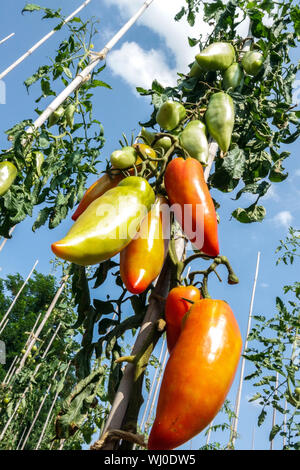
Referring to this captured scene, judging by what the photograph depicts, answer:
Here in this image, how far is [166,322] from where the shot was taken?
808 millimetres

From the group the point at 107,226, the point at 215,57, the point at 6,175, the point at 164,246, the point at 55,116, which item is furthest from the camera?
the point at 55,116

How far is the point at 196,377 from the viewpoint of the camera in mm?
620

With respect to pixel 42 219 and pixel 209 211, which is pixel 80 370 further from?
pixel 42 219

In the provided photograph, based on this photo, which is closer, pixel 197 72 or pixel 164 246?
pixel 164 246

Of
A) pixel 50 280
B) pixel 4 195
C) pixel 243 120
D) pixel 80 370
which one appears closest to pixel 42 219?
pixel 4 195

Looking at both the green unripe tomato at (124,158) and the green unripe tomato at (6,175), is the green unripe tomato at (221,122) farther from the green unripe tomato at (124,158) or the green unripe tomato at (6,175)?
the green unripe tomato at (6,175)

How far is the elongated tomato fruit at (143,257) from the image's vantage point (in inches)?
31.4

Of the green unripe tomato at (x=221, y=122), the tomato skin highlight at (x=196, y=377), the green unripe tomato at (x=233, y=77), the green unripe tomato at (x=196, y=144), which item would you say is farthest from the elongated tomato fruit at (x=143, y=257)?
the green unripe tomato at (x=233, y=77)

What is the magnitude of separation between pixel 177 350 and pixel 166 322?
13 cm

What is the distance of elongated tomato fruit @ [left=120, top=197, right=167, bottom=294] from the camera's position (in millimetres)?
797

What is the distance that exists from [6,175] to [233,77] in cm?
109

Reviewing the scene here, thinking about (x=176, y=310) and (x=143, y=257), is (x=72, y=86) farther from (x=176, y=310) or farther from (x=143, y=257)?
(x=176, y=310)

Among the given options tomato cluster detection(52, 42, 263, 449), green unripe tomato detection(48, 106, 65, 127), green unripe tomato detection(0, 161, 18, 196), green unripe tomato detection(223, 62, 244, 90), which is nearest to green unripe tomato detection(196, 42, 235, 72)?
green unripe tomato detection(223, 62, 244, 90)

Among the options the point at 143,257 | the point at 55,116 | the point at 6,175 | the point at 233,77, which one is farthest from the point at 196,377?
the point at 55,116
